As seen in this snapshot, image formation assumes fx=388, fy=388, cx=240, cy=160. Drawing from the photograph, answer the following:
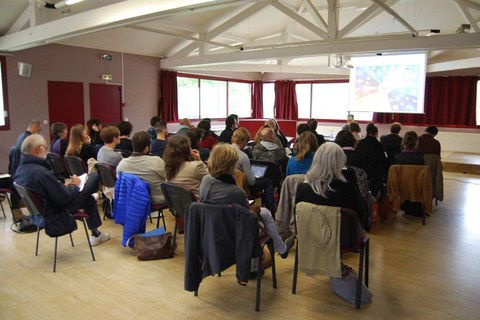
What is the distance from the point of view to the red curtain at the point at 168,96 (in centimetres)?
982

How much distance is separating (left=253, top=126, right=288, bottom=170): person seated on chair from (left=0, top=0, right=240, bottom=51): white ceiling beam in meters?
1.65

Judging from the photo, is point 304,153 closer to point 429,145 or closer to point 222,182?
point 222,182

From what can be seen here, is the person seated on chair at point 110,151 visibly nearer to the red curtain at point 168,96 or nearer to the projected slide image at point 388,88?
the red curtain at point 168,96

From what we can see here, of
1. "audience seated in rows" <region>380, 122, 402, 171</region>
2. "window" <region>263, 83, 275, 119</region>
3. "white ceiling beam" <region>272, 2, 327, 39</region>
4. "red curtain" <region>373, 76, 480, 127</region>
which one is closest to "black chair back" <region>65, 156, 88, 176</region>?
"white ceiling beam" <region>272, 2, 327, 39</region>

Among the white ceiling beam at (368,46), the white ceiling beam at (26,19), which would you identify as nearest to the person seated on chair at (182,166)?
the white ceiling beam at (26,19)

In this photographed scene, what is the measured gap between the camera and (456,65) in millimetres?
8789

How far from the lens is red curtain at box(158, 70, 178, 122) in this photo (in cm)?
982

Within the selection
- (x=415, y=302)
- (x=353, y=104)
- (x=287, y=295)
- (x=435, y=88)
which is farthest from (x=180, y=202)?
(x=435, y=88)

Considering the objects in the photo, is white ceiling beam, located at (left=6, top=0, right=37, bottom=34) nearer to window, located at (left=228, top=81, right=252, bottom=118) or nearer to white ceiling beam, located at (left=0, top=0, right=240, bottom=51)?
white ceiling beam, located at (left=0, top=0, right=240, bottom=51)

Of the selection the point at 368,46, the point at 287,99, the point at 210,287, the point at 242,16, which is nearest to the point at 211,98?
the point at 287,99

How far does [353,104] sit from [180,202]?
7721 mm

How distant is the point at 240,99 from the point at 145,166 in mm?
9511

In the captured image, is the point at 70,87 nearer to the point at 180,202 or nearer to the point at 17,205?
the point at 17,205

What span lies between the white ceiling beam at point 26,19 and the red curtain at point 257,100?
769cm
